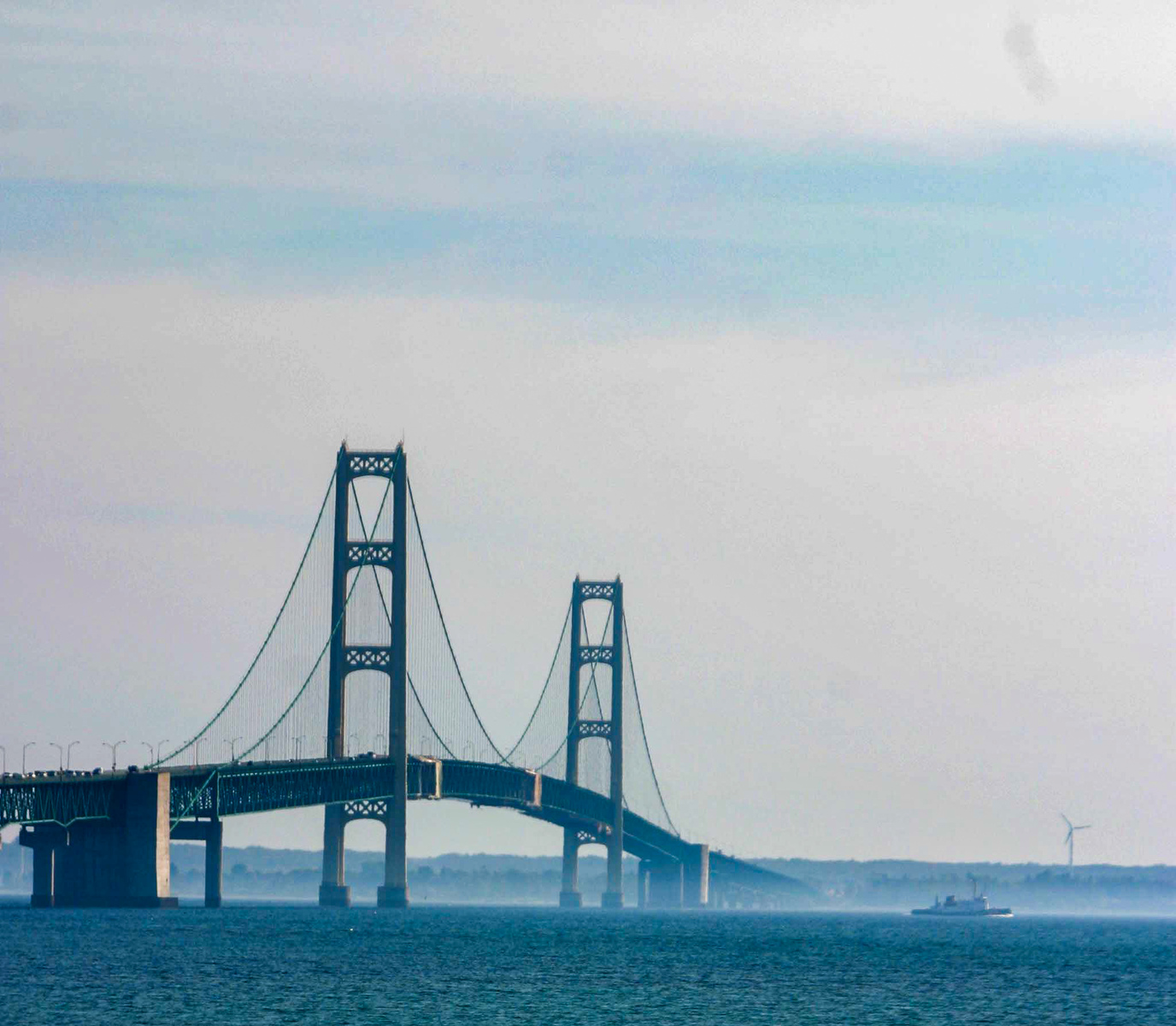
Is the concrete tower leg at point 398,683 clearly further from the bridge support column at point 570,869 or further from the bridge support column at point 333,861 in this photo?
the bridge support column at point 570,869

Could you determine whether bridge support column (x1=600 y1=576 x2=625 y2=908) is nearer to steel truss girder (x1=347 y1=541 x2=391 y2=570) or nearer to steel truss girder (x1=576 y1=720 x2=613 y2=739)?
steel truss girder (x1=576 y1=720 x2=613 y2=739)

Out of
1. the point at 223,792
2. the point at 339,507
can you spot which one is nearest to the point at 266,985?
the point at 223,792

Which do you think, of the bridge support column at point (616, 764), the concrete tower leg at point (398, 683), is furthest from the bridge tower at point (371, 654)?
the bridge support column at point (616, 764)

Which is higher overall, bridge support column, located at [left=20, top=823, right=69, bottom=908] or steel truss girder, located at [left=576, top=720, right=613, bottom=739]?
steel truss girder, located at [left=576, top=720, right=613, bottom=739]

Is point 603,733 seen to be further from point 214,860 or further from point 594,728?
point 214,860

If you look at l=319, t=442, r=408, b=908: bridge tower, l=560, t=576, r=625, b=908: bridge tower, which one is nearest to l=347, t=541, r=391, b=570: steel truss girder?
l=319, t=442, r=408, b=908: bridge tower

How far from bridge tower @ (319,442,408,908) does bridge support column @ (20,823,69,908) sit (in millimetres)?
15980

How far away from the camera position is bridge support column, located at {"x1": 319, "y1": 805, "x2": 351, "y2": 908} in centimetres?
13012

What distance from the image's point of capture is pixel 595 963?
9119cm

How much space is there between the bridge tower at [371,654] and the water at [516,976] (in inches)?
173

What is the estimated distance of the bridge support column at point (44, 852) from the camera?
361ft

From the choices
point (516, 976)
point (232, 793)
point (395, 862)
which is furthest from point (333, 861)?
point (516, 976)

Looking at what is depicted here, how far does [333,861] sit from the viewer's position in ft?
440

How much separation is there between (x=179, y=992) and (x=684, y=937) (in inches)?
2211
